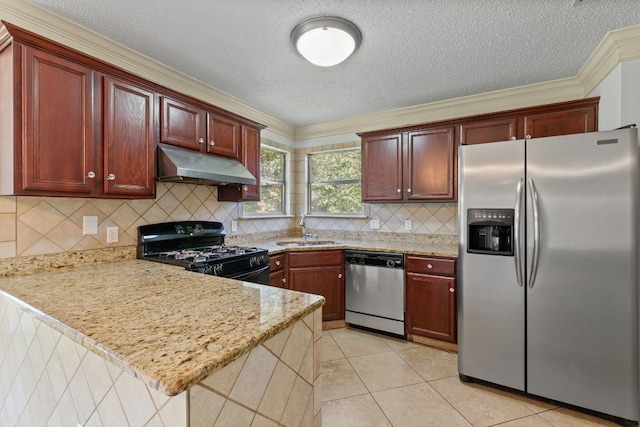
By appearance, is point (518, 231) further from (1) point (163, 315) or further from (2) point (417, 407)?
(1) point (163, 315)

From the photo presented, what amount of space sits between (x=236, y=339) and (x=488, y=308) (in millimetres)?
1955

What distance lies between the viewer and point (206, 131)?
2.54 metres

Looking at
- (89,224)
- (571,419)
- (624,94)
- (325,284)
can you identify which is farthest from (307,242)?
(624,94)

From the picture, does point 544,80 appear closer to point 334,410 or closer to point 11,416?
point 334,410

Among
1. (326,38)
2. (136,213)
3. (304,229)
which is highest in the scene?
(326,38)

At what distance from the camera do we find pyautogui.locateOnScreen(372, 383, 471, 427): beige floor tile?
71.3 inches

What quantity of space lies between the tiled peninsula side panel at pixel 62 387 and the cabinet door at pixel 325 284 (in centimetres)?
200

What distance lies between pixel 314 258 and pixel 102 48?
2.43 meters

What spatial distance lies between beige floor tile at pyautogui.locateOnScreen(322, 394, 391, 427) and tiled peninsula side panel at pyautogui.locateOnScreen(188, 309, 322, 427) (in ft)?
2.49

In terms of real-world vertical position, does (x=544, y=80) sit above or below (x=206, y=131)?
above

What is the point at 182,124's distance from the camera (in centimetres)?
234

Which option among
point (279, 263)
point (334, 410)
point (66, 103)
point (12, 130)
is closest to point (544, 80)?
point (279, 263)

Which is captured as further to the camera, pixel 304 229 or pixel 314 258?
pixel 304 229

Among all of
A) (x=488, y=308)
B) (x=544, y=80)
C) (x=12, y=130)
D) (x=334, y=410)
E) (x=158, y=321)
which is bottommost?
(x=334, y=410)
